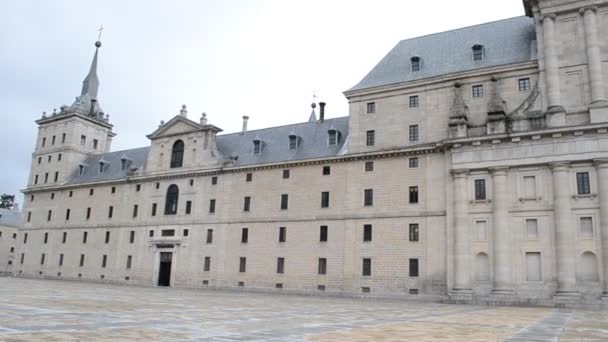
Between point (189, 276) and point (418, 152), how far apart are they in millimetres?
25065

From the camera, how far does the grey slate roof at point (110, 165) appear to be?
6076 centimetres

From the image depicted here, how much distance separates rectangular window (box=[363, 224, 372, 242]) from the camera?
40.1 metres

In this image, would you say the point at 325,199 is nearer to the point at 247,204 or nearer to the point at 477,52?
the point at 247,204

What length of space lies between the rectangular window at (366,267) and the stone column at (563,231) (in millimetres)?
13186

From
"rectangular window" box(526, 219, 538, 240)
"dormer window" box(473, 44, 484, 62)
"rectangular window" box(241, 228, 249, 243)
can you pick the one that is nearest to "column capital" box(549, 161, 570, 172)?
"rectangular window" box(526, 219, 538, 240)

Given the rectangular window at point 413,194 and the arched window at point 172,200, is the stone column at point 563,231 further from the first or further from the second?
the arched window at point 172,200

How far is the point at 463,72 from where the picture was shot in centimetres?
3906

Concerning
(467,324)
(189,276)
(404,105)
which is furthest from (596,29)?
(189,276)

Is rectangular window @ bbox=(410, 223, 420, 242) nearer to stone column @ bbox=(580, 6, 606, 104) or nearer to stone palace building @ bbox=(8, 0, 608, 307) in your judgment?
stone palace building @ bbox=(8, 0, 608, 307)

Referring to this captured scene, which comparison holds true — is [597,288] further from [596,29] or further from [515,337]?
[515,337]

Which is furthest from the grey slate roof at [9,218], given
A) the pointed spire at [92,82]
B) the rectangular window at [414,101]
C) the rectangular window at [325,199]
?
the rectangular window at [414,101]

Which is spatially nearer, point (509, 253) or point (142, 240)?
point (509, 253)

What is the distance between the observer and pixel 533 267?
3347 centimetres

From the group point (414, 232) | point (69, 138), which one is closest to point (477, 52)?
point (414, 232)
